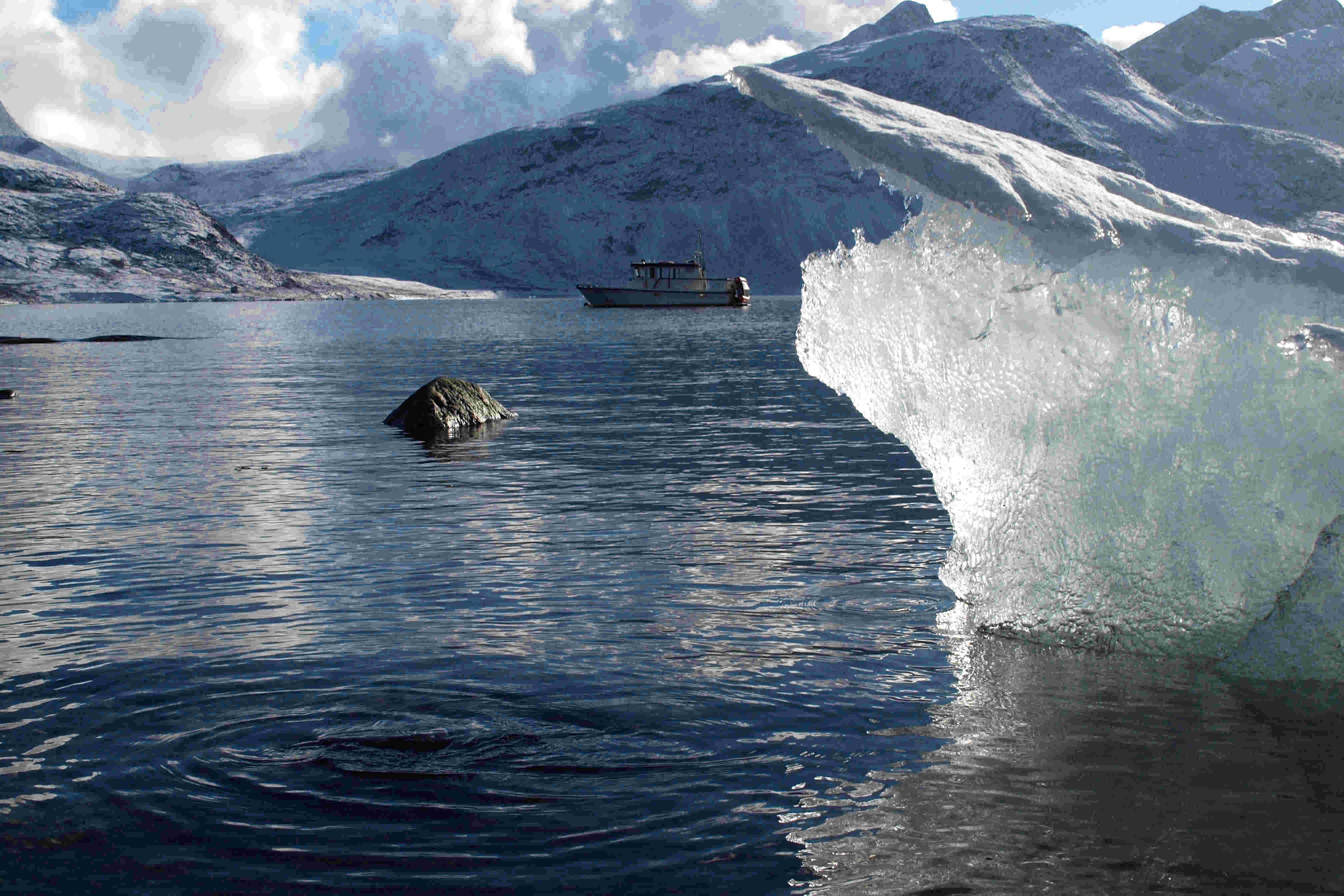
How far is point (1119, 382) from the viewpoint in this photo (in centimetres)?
1027

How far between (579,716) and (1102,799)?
11.8ft

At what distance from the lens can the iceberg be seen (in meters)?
9.85

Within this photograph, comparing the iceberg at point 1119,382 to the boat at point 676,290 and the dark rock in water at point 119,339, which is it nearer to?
the dark rock in water at point 119,339

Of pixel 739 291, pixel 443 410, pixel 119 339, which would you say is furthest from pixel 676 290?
pixel 443 410

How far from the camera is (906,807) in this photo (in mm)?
7684

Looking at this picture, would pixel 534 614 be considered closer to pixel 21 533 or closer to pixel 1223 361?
pixel 1223 361

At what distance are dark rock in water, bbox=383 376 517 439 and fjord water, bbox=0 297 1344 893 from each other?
8.41 meters

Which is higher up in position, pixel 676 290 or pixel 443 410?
pixel 676 290

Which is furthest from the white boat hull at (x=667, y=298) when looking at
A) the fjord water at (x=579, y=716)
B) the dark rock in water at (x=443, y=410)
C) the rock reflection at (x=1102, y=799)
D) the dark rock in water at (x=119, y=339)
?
the rock reflection at (x=1102, y=799)

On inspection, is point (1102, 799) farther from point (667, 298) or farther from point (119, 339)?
point (667, 298)

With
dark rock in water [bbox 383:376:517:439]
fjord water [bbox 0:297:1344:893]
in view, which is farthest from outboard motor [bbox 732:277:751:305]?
fjord water [bbox 0:297:1344:893]

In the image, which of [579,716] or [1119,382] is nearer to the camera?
[579,716]

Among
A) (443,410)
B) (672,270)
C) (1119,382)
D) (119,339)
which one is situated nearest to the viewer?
(1119,382)

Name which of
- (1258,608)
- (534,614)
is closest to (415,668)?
(534,614)
